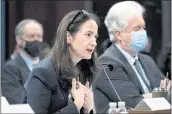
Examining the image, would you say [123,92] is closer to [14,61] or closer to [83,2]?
[14,61]

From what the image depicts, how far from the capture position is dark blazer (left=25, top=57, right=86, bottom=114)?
10.3 feet

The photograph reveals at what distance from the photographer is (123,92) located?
3.93 meters

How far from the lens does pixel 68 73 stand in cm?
326

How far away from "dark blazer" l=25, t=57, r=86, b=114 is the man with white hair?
2.29ft

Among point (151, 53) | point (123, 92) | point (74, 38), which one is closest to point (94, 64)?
point (74, 38)

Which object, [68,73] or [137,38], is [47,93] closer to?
[68,73]

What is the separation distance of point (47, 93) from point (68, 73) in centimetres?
19

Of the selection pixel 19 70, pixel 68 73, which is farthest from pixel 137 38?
pixel 19 70

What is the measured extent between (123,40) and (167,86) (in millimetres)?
495

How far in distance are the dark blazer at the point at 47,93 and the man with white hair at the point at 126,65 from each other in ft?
2.29

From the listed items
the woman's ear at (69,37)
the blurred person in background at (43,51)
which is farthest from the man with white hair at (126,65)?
the blurred person in background at (43,51)

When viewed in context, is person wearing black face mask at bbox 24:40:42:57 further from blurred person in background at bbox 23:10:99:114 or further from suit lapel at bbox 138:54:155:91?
blurred person in background at bbox 23:10:99:114

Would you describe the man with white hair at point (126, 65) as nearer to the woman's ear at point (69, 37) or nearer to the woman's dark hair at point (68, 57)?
the woman's dark hair at point (68, 57)

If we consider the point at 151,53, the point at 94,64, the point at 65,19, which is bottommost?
the point at 151,53
